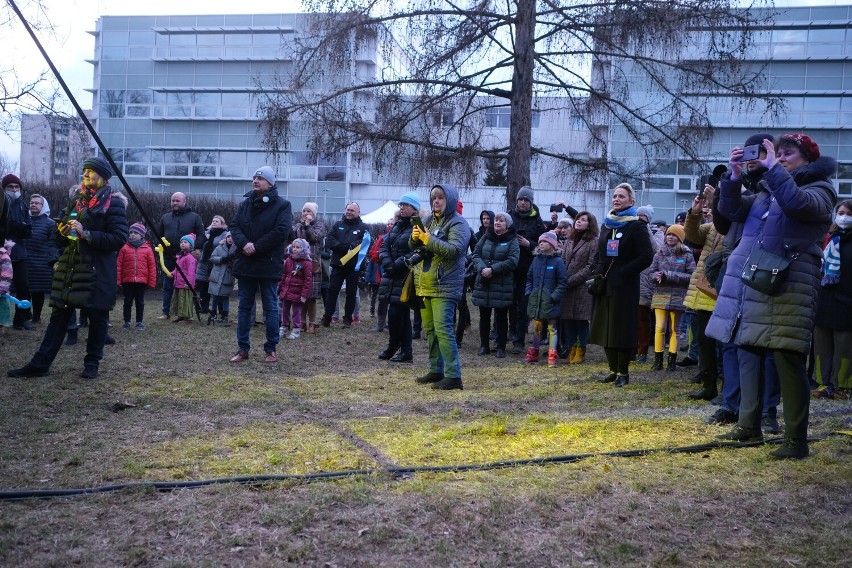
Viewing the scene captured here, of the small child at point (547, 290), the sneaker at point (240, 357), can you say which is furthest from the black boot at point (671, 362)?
the sneaker at point (240, 357)

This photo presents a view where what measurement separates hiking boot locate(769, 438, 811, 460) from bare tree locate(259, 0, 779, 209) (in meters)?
10.8

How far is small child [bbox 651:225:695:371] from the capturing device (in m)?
10.5

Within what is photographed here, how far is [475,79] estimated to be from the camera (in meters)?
16.8

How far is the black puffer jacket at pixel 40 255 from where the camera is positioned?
1338cm

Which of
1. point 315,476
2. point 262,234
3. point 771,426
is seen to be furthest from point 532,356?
point 315,476

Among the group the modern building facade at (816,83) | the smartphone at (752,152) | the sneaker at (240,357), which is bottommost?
the sneaker at (240,357)

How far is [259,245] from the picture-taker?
9.90 meters

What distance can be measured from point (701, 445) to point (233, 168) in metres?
64.3

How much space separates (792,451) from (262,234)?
6432 millimetres

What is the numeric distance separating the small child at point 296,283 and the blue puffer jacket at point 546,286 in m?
4.09

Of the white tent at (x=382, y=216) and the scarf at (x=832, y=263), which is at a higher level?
the white tent at (x=382, y=216)

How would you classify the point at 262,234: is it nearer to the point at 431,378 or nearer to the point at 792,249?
the point at 431,378

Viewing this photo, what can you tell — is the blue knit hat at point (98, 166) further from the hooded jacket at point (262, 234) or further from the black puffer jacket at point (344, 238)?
the black puffer jacket at point (344, 238)

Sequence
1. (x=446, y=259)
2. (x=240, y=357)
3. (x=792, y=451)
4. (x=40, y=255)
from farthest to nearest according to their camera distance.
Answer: (x=40, y=255) < (x=240, y=357) < (x=446, y=259) < (x=792, y=451)
